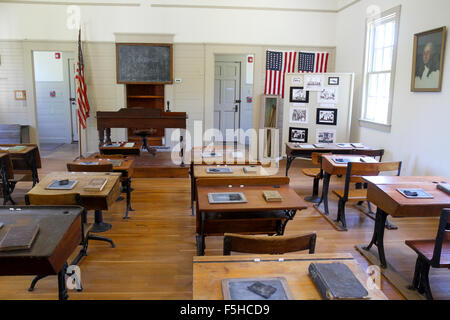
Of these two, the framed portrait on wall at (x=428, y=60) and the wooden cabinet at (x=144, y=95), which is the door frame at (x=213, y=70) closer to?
the wooden cabinet at (x=144, y=95)

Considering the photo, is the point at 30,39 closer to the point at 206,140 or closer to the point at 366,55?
the point at 206,140

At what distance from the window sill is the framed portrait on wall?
0.89m

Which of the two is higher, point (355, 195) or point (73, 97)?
point (73, 97)

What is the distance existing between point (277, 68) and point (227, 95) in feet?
7.55

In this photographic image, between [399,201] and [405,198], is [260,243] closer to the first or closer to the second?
[399,201]

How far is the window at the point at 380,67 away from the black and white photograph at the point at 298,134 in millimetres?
1145

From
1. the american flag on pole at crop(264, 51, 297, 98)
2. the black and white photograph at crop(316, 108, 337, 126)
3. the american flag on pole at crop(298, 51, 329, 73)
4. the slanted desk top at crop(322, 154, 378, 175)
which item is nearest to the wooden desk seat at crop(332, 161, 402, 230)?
the slanted desk top at crop(322, 154, 378, 175)

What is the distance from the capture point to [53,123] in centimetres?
1009

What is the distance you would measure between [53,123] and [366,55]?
792cm

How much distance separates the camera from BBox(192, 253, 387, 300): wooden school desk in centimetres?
168

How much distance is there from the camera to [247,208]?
2.90 metres

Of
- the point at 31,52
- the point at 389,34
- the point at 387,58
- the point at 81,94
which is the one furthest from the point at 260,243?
the point at 31,52

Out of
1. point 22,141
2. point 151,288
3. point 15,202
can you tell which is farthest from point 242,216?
point 22,141

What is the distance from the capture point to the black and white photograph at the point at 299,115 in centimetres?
766
